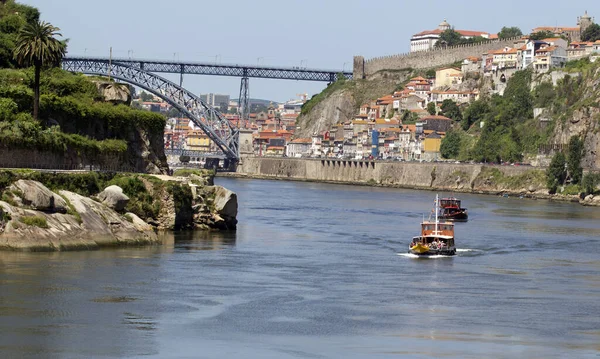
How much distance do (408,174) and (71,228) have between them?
119 meters

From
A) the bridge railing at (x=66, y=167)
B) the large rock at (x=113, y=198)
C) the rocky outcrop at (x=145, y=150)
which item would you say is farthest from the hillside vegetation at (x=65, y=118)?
the large rock at (x=113, y=198)

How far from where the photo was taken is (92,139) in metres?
61.7

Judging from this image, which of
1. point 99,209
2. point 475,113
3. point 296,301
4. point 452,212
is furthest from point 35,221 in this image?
point 475,113

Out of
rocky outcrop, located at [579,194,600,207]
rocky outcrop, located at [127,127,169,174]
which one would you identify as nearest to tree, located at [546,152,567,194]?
rocky outcrop, located at [579,194,600,207]

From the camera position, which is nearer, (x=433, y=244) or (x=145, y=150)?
(x=433, y=244)

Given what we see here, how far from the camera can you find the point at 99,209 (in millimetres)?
49344

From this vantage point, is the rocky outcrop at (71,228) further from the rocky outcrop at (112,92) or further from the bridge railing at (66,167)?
the rocky outcrop at (112,92)

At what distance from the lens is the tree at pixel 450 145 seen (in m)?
171

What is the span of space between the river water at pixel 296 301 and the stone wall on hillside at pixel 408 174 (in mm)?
79278

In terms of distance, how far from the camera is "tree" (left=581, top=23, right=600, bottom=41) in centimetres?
19394

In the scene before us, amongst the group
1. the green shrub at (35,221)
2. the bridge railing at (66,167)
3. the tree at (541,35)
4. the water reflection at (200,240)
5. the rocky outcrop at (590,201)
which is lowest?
the water reflection at (200,240)

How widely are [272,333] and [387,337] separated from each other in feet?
9.68

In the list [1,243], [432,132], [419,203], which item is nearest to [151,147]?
[1,243]

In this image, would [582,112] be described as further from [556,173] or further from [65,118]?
[65,118]
